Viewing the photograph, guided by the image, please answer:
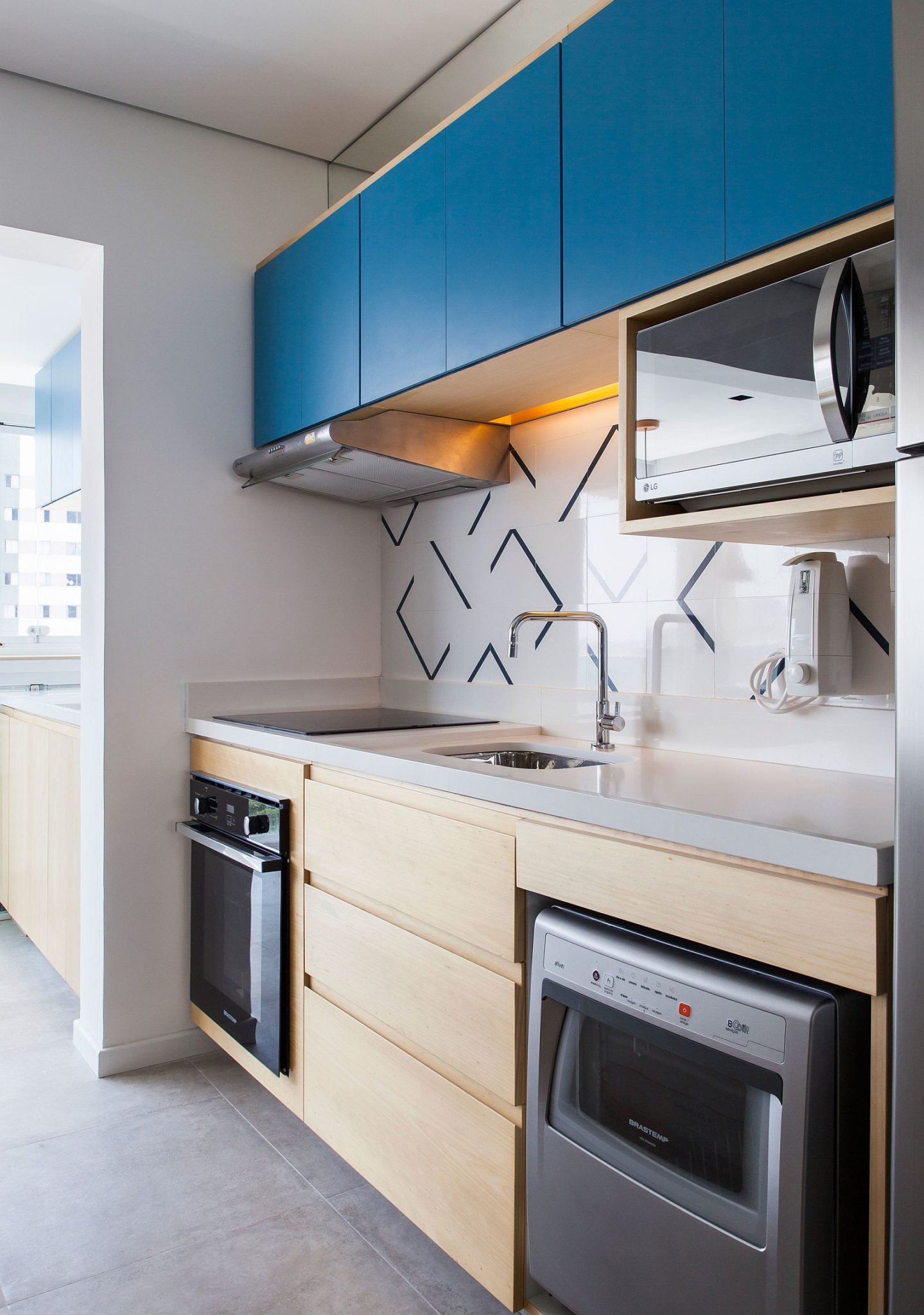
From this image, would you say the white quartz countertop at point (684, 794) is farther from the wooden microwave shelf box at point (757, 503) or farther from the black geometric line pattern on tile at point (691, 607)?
the wooden microwave shelf box at point (757, 503)

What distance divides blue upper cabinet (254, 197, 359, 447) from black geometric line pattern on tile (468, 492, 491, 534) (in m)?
0.47

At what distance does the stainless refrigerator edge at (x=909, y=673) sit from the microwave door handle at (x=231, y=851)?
5.17ft

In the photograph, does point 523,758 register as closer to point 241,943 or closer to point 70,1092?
point 241,943

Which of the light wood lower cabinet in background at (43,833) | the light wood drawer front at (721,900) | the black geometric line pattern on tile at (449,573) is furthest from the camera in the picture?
the light wood lower cabinet in background at (43,833)

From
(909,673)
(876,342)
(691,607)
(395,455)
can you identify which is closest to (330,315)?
(395,455)

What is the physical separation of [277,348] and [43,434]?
2.21 m

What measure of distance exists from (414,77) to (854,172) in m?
1.71

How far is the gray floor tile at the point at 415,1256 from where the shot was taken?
5.57 ft

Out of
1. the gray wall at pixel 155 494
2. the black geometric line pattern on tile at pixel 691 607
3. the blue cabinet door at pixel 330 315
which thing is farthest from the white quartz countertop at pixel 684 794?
the blue cabinet door at pixel 330 315

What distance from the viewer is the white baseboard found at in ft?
8.63

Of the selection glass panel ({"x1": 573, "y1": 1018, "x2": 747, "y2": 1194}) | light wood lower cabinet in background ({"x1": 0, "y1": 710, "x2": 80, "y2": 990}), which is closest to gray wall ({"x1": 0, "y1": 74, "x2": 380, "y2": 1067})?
light wood lower cabinet in background ({"x1": 0, "y1": 710, "x2": 80, "y2": 990})

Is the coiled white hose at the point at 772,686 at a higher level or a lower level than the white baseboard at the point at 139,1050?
higher

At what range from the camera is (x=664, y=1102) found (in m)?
1.26

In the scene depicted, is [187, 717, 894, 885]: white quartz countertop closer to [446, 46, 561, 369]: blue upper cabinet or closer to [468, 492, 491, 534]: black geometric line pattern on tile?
[468, 492, 491, 534]: black geometric line pattern on tile
